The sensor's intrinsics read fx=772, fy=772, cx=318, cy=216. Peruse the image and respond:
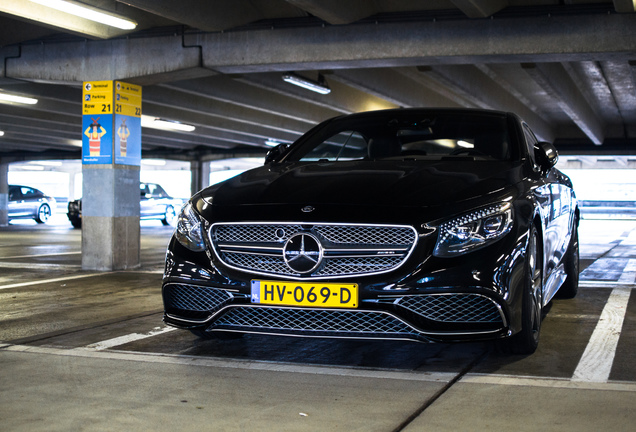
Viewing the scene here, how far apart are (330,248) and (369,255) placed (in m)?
0.19

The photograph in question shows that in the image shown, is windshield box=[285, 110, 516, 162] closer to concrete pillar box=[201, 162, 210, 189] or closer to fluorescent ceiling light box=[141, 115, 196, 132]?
fluorescent ceiling light box=[141, 115, 196, 132]

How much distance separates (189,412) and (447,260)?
1.38 m

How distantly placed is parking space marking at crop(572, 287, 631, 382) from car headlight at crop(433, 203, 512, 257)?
0.81 meters

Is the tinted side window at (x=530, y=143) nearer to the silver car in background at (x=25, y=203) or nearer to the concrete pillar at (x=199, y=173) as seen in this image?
the silver car in background at (x=25, y=203)

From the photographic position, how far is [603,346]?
4.64 m

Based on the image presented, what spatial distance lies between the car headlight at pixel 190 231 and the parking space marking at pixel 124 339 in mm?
979

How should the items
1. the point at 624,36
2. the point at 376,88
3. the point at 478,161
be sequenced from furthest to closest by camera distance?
the point at 376,88, the point at 624,36, the point at 478,161

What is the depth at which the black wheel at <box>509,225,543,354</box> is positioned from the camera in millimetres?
3947

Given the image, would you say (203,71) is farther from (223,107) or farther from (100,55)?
(223,107)

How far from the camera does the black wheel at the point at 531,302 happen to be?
13.0 feet

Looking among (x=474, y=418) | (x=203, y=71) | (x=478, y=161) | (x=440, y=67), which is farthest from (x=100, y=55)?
(x=474, y=418)

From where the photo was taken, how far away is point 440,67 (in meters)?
13.7

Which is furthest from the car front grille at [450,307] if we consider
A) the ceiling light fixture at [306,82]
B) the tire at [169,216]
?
the tire at [169,216]

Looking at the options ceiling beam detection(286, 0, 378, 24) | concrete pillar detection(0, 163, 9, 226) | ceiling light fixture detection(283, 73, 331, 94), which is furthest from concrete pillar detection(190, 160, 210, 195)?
ceiling beam detection(286, 0, 378, 24)
